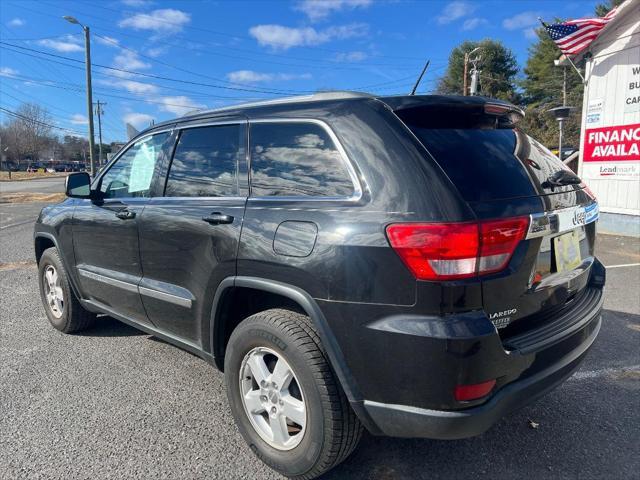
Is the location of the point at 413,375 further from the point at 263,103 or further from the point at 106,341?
the point at 106,341

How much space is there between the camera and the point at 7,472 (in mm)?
2451

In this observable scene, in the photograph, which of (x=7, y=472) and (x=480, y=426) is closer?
(x=480, y=426)

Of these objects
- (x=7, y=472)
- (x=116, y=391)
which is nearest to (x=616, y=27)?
(x=116, y=391)

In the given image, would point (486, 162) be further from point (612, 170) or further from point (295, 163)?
point (612, 170)

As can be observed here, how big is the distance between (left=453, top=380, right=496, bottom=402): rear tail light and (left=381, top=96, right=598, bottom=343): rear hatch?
0.25m

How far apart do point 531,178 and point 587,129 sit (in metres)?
9.55

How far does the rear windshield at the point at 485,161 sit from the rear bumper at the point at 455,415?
0.83 m

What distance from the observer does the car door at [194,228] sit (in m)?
2.62

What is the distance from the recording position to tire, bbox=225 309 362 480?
7.02 ft

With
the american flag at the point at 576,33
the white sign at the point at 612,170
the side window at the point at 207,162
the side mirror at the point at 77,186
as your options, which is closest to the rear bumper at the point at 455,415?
the side window at the point at 207,162

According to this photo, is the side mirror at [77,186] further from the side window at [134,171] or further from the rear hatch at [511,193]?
the rear hatch at [511,193]

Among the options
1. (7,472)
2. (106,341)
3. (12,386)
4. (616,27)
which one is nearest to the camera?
(7,472)

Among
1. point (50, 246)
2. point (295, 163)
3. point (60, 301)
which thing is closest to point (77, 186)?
point (50, 246)

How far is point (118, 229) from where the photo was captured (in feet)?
11.2
